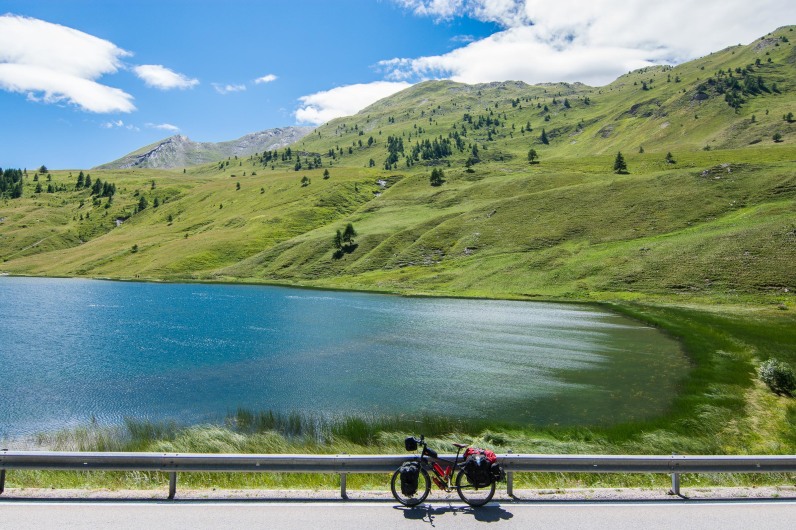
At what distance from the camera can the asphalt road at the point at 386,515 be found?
11.7 metres

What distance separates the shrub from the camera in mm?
34656

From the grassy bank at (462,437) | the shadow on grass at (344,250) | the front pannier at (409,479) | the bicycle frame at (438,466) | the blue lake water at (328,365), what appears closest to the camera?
the front pannier at (409,479)

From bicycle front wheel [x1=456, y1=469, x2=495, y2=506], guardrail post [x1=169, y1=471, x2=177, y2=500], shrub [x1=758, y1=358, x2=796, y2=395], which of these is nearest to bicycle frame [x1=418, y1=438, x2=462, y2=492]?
bicycle front wheel [x1=456, y1=469, x2=495, y2=506]

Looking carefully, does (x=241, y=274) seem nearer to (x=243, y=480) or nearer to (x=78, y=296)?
(x=78, y=296)

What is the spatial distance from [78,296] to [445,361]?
10142 centimetres

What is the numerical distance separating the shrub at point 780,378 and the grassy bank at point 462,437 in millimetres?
640

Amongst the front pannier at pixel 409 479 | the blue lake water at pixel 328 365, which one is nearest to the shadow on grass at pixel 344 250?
the blue lake water at pixel 328 365

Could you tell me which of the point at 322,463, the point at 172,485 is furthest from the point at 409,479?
the point at 172,485

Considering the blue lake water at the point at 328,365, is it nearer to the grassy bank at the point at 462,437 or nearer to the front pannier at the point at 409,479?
the grassy bank at the point at 462,437

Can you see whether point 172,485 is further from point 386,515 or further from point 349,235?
point 349,235

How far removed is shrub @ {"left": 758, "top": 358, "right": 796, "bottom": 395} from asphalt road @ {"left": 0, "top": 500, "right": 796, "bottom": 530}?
27.6 meters

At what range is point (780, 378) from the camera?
35.1 m

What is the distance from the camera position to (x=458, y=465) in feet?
45.2

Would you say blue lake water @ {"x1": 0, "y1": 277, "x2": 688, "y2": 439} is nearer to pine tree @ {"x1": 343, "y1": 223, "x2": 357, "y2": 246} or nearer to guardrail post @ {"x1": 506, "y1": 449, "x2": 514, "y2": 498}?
guardrail post @ {"x1": 506, "y1": 449, "x2": 514, "y2": 498}
